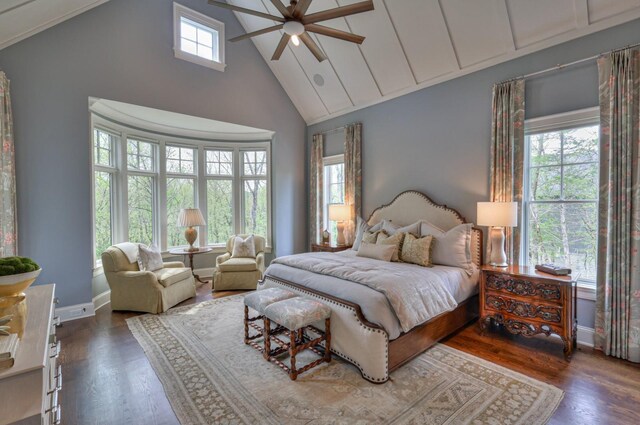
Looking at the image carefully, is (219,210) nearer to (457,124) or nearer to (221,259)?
(221,259)

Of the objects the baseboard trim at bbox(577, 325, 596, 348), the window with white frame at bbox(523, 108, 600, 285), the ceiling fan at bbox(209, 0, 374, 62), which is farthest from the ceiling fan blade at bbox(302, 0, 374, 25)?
the baseboard trim at bbox(577, 325, 596, 348)

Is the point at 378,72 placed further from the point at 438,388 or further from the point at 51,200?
the point at 51,200

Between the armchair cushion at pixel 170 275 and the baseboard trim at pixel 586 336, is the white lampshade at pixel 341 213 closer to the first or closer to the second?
the armchair cushion at pixel 170 275

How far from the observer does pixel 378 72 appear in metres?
4.55

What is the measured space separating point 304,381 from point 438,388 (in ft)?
3.42

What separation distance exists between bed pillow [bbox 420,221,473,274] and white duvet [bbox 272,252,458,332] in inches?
14.7

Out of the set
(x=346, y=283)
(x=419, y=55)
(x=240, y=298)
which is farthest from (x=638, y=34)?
(x=240, y=298)

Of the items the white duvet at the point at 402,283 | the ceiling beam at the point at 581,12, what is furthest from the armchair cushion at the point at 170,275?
the ceiling beam at the point at 581,12

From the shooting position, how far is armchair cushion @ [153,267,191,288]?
4.04 meters

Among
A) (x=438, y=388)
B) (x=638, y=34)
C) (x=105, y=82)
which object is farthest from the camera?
(x=105, y=82)

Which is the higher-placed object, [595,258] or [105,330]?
[595,258]

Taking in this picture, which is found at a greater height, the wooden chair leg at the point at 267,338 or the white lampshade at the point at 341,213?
the white lampshade at the point at 341,213

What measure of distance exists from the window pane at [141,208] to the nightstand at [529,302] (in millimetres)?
5387

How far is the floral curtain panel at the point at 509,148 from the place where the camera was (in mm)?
3375
